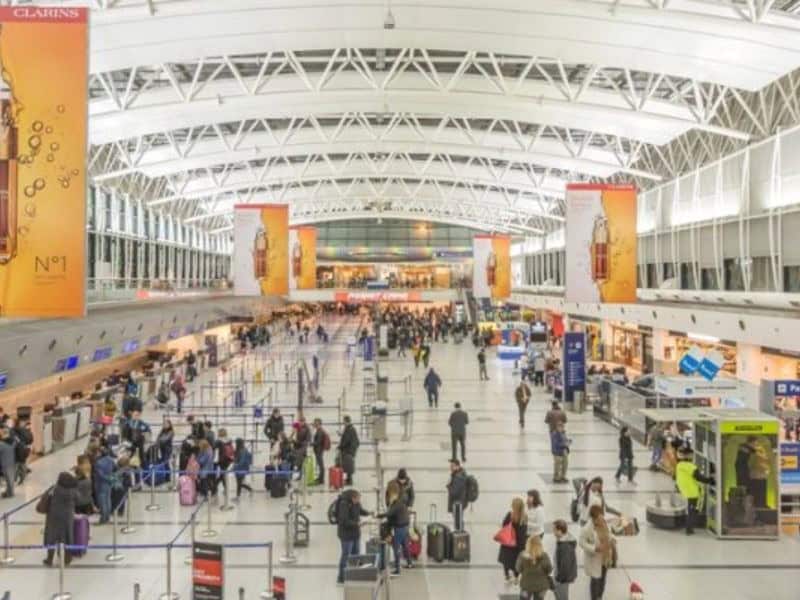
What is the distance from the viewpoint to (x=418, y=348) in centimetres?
3250

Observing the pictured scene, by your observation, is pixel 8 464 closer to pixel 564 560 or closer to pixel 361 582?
pixel 361 582

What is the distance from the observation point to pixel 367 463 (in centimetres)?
1558

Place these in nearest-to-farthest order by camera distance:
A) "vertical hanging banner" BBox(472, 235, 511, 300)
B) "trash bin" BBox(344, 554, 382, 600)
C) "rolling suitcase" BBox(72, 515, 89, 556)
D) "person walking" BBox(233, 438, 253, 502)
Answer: "trash bin" BBox(344, 554, 382, 600) < "rolling suitcase" BBox(72, 515, 89, 556) < "person walking" BBox(233, 438, 253, 502) < "vertical hanging banner" BBox(472, 235, 511, 300)

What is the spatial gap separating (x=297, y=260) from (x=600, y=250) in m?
19.2

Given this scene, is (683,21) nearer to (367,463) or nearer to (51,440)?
(367,463)

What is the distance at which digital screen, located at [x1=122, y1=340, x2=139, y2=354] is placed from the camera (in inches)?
902

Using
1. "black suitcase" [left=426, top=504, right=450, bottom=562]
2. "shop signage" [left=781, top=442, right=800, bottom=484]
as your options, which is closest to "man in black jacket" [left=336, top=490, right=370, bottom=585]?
"black suitcase" [left=426, top=504, right=450, bottom=562]

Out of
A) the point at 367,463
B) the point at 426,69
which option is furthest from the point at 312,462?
the point at 426,69

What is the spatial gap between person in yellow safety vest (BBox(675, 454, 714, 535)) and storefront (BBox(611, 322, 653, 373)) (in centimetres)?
1999

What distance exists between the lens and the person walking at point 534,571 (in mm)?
7574

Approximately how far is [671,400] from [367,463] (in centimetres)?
769

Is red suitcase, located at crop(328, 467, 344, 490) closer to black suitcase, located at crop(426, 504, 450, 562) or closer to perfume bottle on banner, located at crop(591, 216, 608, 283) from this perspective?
black suitcase, located at crop(426, 504, 450, 562)

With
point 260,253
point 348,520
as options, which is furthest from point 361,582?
point 260,253

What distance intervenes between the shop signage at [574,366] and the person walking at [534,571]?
15.5m
